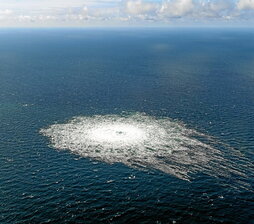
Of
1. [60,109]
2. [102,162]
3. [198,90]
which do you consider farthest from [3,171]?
[198,90]

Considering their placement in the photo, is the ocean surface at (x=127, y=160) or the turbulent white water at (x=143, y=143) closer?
the ocean surface at (x=127, y=160)

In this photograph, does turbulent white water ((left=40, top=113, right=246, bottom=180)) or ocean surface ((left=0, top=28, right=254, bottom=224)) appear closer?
ocean surface ((left=0, top=28, right=254, bottom=224))

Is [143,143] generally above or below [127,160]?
above

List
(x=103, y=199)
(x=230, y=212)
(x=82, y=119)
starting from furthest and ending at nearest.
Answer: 1. (x=82, y=119)
2. (x=103, y=199)
3. (x=230, y=212)

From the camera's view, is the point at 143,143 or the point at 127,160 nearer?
the point at 127,160

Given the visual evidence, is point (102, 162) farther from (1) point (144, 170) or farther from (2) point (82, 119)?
(2) point (82, 119)

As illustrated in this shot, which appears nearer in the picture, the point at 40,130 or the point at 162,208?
the point at 162,208

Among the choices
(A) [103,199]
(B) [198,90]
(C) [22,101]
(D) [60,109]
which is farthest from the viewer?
(B) [198,90]
